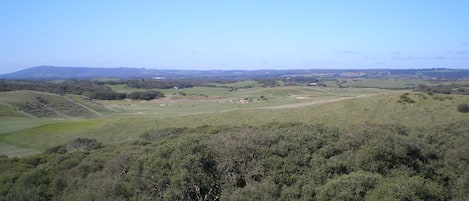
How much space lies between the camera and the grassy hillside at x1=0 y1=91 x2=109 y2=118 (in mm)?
89062

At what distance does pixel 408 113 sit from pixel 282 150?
3853 centimetres

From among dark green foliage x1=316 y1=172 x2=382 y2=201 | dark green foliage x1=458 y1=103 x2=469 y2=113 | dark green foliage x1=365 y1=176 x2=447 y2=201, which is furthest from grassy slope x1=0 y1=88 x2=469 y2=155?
dark green foliage x1=316 y1=172 x2=382 y2=201

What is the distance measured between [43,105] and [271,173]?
87.7 metres

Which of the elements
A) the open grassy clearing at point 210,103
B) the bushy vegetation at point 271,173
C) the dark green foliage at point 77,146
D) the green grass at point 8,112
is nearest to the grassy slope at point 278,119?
the dark green foliage at point 77,146

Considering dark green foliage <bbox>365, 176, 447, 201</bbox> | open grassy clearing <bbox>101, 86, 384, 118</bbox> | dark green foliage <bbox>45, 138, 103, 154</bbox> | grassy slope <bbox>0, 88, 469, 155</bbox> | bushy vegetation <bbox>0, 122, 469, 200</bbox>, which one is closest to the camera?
dark green foliage <bbox>365, 176, 447, 201</bbox>

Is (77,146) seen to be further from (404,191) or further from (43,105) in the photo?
(43,105)

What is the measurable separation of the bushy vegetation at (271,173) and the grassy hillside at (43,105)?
66.9 metres

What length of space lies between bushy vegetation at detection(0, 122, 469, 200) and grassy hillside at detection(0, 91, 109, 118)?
219 feet

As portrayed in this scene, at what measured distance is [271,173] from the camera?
885 inches

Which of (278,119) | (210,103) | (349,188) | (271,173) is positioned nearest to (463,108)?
(278,119)

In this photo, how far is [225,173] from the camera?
22.7 m

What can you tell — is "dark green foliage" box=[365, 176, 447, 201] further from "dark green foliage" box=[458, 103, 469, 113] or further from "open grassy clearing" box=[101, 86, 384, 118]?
"open grassy clearing" box=[101, 86, 384, 118]

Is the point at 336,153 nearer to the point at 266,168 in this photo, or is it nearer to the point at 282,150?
the point at 282,150

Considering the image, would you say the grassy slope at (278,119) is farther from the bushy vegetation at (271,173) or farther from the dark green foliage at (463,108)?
the bushy vegetation at (271,173)
